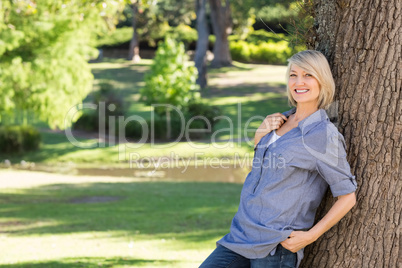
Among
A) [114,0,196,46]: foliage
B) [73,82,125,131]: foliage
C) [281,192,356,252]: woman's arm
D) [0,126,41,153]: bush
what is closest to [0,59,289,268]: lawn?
[0,126,41,153]: bush

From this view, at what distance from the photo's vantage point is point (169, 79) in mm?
20906

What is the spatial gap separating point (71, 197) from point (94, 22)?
7474 mm

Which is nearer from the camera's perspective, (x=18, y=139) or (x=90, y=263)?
(x=90, y=263)

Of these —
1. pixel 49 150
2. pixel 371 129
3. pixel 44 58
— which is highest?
pixel 44 58

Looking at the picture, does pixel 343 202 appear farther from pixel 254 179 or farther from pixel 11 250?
pixel 11 250

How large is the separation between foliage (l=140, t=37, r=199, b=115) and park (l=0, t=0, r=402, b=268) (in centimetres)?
6

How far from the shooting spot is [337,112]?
10.1 ft

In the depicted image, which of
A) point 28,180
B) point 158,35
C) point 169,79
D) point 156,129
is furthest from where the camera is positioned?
point 158,35

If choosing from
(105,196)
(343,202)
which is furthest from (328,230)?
(105,196)

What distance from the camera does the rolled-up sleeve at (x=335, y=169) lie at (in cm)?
275

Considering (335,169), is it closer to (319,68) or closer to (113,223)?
(319,68)

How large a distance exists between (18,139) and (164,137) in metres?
5.49

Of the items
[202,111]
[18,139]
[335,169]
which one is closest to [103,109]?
[18,139]

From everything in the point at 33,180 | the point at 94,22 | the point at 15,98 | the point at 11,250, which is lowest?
the point at 33,180
